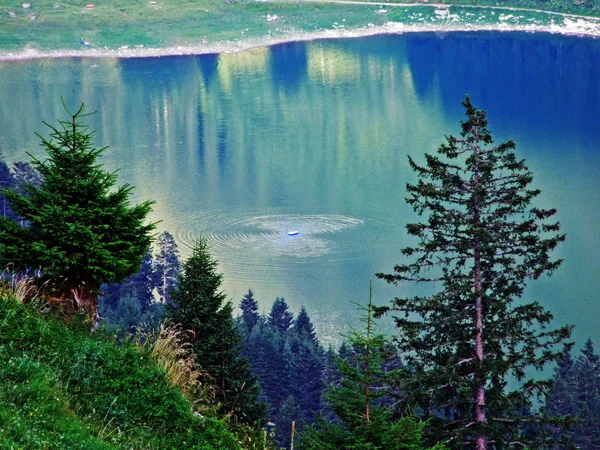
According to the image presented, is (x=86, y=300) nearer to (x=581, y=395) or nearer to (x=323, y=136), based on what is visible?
(x=581, y=395)

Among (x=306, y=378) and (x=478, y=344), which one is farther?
(x=306, y=378)

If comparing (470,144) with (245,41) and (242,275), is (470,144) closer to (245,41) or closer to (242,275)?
(242,275)

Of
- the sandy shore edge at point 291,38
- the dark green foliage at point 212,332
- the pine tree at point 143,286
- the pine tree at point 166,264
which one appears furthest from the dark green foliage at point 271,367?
the sandy shore edge at point 291,38

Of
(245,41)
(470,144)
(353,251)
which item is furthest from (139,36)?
(470,144)

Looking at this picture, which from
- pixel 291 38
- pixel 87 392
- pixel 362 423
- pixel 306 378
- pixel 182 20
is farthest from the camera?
pixel 291 38

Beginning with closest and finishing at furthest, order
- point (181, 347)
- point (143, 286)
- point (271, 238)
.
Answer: point (181, 347)
point (143, 286)
point (271, 238)

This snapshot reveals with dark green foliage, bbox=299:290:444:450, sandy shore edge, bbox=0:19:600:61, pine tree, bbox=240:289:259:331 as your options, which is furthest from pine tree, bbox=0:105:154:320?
sandy shore edge, bbox=0:19:600:61

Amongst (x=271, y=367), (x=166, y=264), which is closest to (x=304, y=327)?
(x=271, y=367)
